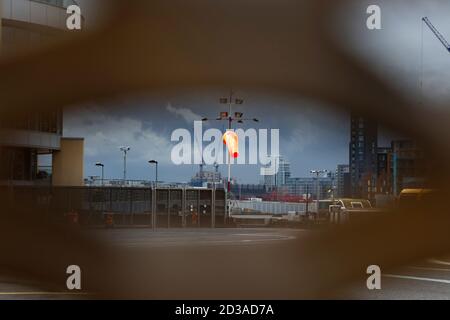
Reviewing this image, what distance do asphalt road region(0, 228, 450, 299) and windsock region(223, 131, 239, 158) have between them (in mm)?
369

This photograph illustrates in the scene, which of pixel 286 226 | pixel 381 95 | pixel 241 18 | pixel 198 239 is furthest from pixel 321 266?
pixel 241 18

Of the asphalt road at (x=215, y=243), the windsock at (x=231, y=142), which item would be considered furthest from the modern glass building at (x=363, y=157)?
the windsock at (x=231, y=142)

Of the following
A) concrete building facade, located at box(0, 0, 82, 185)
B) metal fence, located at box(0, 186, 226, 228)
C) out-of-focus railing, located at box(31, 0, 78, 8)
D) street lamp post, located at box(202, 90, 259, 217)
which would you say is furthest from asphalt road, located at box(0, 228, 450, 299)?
→ out-of-focus railing, located at box(31, 0, 78, 8)

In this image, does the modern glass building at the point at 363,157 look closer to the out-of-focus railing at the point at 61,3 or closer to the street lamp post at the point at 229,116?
the street lamp post at the point at 229,116

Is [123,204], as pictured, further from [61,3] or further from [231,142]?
[61,3]

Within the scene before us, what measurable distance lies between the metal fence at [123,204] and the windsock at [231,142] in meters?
0.18

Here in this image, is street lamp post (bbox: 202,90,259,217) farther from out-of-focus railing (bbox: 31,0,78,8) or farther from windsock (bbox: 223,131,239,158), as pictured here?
out-of-focus railing (bbox: 31,0,78,8)

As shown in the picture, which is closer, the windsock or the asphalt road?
the windsock

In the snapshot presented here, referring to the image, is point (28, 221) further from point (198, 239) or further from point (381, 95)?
point (381, 95)

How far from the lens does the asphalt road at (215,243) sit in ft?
7.38

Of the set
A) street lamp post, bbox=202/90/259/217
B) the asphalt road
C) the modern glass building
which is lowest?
the asphalt road

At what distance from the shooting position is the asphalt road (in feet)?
7.38

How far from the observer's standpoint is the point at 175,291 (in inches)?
94.1

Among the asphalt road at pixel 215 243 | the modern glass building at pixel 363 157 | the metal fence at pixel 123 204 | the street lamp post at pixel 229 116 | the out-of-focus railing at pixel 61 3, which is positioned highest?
the out-of-focus railing at pixel 61 3
